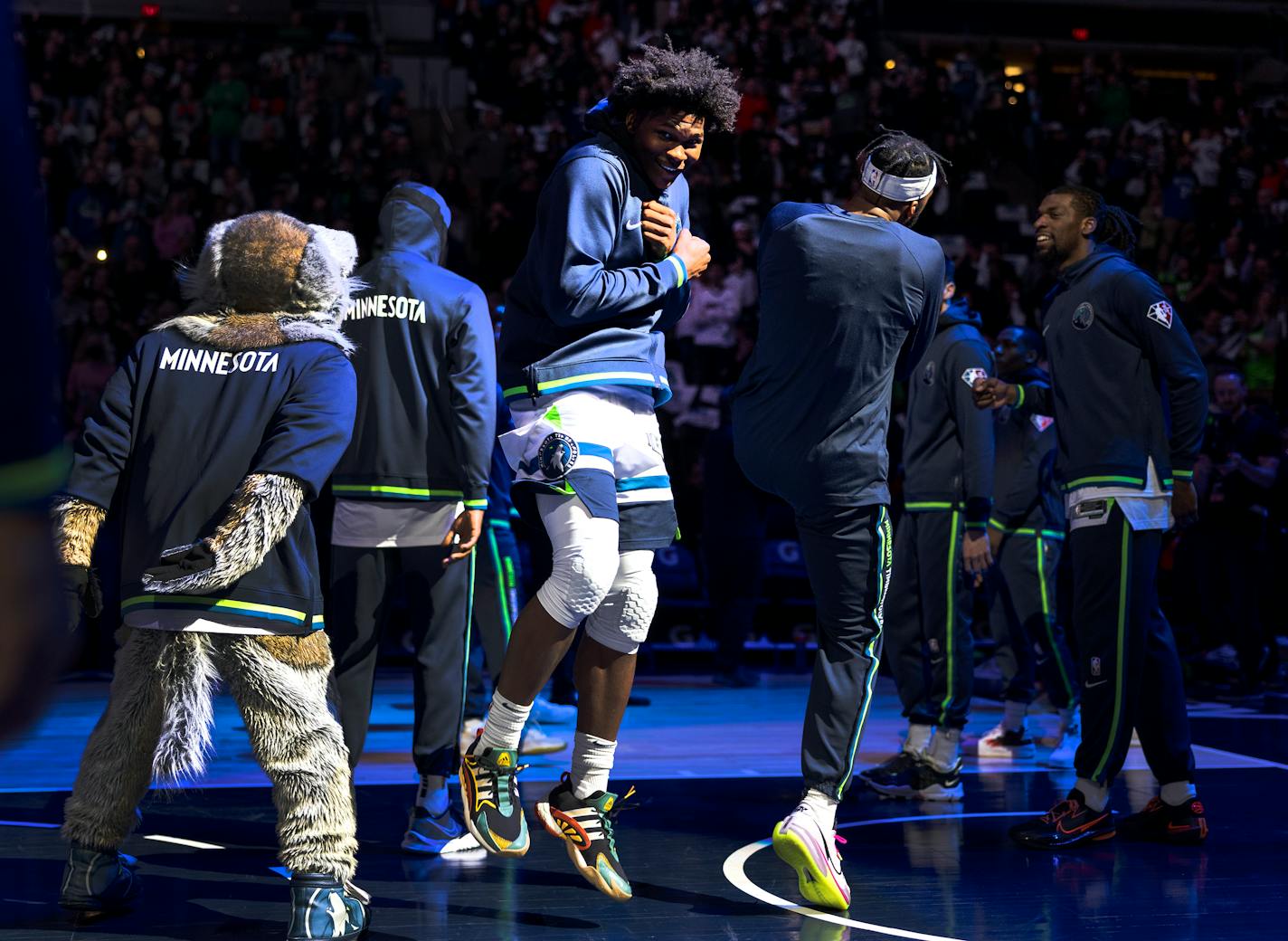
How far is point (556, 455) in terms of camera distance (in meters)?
3.53

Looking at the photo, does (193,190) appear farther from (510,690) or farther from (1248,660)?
(510,690)

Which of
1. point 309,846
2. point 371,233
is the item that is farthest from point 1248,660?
point 371,233

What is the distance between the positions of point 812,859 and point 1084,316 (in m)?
2.02

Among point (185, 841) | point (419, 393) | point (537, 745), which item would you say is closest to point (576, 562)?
point (419, 393)

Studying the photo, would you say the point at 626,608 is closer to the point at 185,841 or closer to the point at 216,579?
the point at 216,579

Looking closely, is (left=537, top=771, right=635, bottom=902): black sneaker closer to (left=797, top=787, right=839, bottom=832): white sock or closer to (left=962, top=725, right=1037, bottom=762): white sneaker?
(left=797, top=787, right=839, bottom=832): white sock

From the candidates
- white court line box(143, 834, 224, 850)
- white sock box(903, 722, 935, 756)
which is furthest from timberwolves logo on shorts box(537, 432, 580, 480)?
white sock box(903, 722, 935, 756)

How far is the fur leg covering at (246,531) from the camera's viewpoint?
320 cm

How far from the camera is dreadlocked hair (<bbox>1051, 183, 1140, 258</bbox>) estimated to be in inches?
190

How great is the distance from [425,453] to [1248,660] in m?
6.36

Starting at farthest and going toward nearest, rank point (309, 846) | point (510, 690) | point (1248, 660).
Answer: point (1248, 660) → point (510, 690) → point (309, 846)

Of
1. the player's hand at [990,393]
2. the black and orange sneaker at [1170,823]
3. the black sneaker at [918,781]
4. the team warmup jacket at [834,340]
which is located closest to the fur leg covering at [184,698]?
the team warmup jacket at [834,340]

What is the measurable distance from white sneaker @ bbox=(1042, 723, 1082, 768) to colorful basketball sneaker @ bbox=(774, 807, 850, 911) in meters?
2.52

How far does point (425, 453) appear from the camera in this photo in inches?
174
